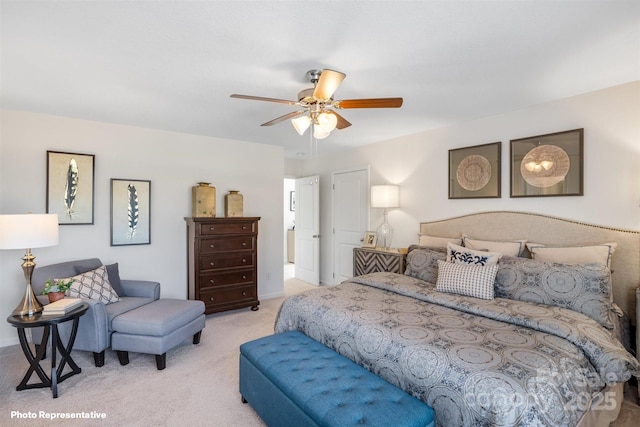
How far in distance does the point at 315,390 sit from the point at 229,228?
291cm

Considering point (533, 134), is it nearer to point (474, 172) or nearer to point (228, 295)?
point (474, 172)

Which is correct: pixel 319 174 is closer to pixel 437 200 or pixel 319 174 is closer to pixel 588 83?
pixel 437 200

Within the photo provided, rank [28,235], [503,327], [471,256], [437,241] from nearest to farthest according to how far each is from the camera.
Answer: [503,327]
[28,235]
[471,256]
[437,241]

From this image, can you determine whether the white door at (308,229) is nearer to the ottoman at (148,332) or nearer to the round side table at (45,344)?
the ottoman at (148,332)

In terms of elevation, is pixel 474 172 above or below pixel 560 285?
above

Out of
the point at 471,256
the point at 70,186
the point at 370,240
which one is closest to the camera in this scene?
the point at 471,256

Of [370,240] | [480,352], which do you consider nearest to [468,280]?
[480,352]

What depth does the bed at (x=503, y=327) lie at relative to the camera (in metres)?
1.47

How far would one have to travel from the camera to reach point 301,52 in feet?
6.83

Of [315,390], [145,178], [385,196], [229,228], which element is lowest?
[315,390]

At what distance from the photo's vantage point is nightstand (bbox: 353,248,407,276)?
3.89m

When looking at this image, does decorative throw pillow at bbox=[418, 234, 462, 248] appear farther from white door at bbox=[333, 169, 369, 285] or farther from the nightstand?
white door at bbox=[333, 169, 369, 285]

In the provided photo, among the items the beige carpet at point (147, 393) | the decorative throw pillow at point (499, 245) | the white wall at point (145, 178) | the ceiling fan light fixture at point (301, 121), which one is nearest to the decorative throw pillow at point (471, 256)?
the decorative throw pillow at point (499, 245)

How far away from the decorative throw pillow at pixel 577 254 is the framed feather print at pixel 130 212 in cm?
434
